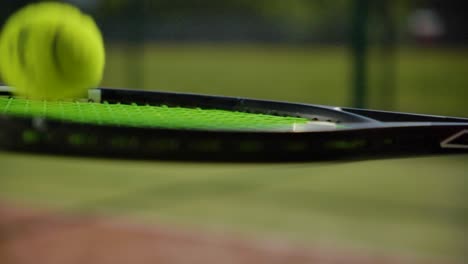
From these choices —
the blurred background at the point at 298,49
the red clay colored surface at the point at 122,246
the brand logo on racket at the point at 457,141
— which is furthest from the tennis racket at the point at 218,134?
the blurred background at the point at 298,49

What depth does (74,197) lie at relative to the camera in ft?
9.80

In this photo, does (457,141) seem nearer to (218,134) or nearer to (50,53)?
(218,134)

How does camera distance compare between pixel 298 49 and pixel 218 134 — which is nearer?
pixel 218 134

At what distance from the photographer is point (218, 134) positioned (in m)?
0.65

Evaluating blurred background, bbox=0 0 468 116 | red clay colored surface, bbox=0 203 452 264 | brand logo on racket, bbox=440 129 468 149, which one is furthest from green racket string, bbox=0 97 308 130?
blurred background, bbox=0 0 468 116

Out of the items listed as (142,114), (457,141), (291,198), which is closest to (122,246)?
(291,198)

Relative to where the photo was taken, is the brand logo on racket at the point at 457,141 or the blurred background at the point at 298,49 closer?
the brand logo on racket at the point at 457,141

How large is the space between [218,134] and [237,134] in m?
0.01

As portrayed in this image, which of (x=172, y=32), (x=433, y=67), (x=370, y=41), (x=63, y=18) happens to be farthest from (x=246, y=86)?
(x=63, y=18)

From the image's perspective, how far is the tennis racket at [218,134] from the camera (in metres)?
0.64

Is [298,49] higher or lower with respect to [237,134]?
higher

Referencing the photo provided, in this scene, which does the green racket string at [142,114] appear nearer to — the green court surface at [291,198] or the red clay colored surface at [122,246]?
the red clay colored surface at [122,246]

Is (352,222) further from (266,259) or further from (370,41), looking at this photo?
(370,41)

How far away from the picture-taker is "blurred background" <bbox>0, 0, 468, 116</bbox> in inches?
115
